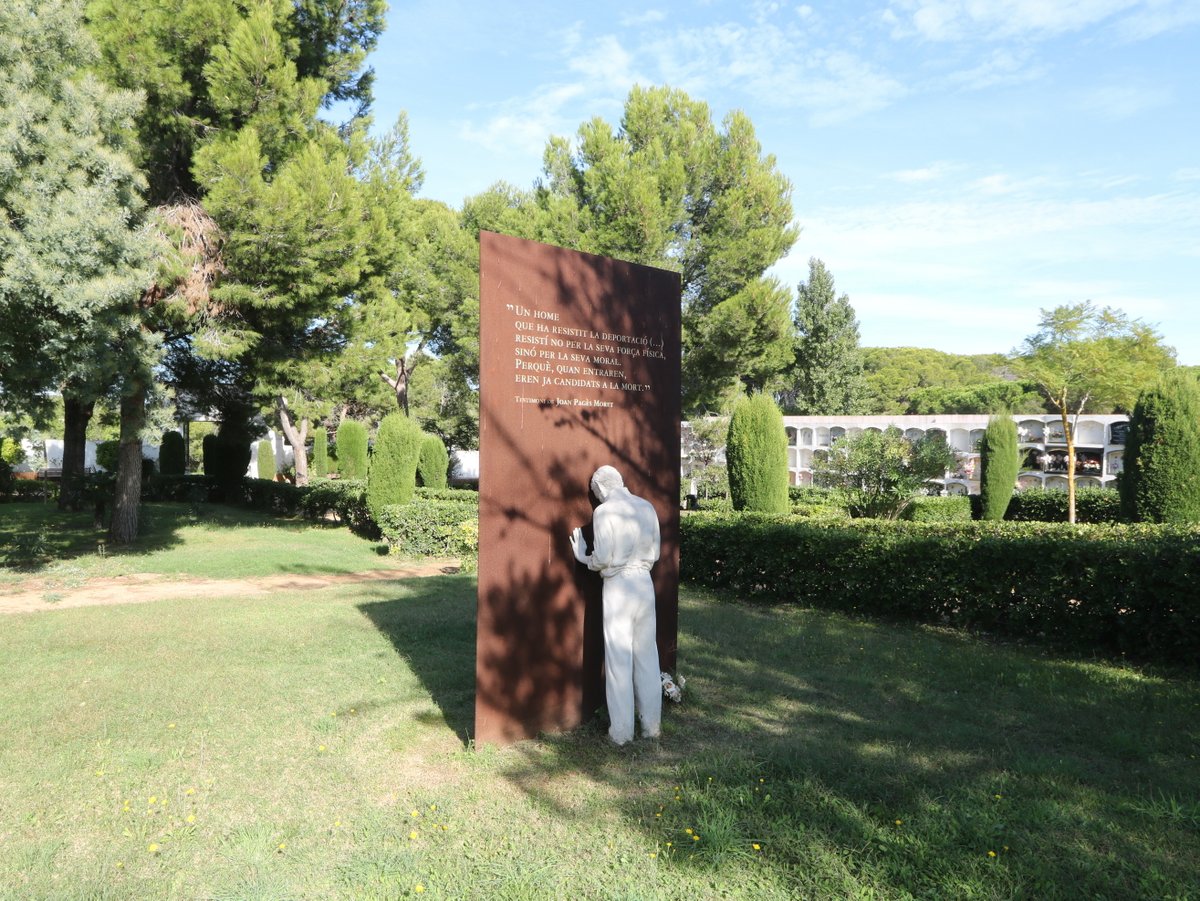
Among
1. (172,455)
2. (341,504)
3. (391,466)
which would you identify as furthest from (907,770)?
(172,455)

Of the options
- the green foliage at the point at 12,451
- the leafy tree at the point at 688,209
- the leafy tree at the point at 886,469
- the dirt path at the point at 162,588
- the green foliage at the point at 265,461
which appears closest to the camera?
the dirt path at the point at 162,588

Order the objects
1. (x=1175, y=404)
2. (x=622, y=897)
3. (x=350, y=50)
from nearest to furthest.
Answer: (x=622, y=897), (x=1175, y=404), (x=350, y=50)

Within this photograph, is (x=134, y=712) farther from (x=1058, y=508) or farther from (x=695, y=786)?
(x=1058, y=508)

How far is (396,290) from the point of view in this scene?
28984 millimetres

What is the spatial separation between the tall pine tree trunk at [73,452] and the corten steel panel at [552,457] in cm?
1734

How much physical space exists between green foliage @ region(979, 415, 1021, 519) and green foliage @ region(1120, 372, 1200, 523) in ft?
15.0

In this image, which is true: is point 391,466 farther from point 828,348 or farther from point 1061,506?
point 828,348

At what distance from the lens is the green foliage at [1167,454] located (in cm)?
1214

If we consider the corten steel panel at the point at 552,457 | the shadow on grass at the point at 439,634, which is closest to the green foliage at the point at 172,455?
the shadow on grass at the point at 439,634

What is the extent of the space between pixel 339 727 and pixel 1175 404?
1377 centimetres

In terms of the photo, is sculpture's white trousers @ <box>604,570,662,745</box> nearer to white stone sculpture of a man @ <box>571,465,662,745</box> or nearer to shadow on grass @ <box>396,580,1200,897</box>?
white stone sculpture of a man @ <box>571,465,662,745</box>

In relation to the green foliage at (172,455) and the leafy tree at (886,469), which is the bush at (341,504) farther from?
the green foliage at (172,455)

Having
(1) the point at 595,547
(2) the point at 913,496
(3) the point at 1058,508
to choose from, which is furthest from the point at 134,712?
(3) the point at 1058,508

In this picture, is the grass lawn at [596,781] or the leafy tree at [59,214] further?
the leafy tree at [59,214]
